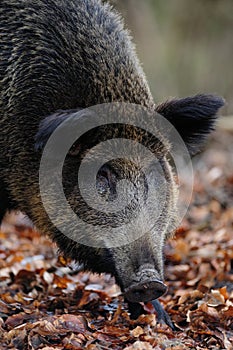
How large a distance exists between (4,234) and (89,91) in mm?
3456

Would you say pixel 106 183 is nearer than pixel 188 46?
Yes

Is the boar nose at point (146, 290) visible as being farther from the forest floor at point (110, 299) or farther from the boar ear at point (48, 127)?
the boar ear at point (48, 127)

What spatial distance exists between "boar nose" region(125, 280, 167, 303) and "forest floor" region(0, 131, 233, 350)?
0.94 ft

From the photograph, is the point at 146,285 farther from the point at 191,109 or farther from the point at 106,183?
the point at 191,109

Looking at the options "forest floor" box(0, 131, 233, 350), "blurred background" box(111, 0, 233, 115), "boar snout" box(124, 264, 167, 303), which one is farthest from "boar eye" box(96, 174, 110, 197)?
"blurred background" box(111, 0, 233, 115)

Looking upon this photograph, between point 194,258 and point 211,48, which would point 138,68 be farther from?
point 211,48

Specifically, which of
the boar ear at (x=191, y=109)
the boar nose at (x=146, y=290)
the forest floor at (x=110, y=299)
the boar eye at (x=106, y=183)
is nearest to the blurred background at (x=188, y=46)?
the forest floor at (x=110, y=299)

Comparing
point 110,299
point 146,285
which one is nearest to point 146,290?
point 146,285

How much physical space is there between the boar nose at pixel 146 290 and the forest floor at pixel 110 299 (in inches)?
11.3

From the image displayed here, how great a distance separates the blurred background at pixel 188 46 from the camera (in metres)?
12.7

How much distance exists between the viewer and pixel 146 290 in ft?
13.9

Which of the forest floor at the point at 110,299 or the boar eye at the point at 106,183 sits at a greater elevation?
the boar eye at the point at 106,183

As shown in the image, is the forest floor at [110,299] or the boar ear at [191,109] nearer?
the forest floor at [110,299]

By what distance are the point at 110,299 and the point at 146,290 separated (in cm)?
136
